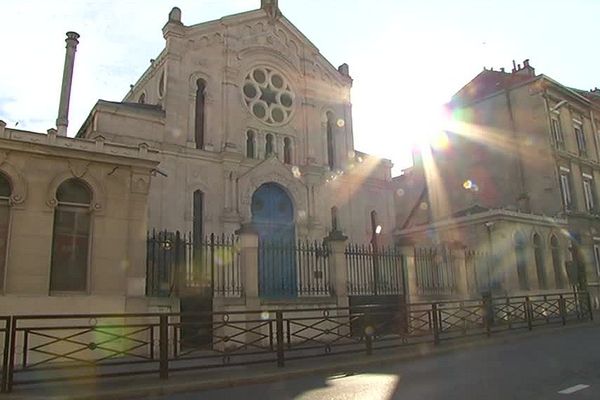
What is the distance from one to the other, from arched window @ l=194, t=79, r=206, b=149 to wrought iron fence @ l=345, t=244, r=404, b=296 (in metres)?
8.14

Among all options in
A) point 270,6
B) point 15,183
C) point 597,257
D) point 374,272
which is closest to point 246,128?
point 270,6

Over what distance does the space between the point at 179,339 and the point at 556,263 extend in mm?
20145

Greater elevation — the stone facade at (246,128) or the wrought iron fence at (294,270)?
the stone facade at (246,128)

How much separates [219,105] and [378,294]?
10573 mm

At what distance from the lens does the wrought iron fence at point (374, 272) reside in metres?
15.9

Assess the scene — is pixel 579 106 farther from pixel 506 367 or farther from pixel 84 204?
pixel 84 204

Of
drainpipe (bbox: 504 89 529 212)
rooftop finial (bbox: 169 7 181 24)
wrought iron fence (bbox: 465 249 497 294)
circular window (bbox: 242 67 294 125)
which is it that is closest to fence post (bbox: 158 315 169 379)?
wrought iron fence (bbox: 465 249 497 294)

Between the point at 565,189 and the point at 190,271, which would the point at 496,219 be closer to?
the point at 565,189

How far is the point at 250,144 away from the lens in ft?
72.4

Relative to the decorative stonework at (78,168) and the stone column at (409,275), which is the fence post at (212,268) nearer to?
the decorative stonework at (78,168)

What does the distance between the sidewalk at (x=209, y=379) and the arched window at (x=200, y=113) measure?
12.4m

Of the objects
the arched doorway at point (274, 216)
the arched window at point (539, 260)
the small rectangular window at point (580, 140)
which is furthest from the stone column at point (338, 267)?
the small rectangular window at point (580, 140)

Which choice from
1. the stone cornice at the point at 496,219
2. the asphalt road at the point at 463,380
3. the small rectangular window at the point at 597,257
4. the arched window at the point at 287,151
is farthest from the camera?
the small rectangular window at the point at 597,257

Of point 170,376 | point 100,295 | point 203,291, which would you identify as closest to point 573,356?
point 170,376
